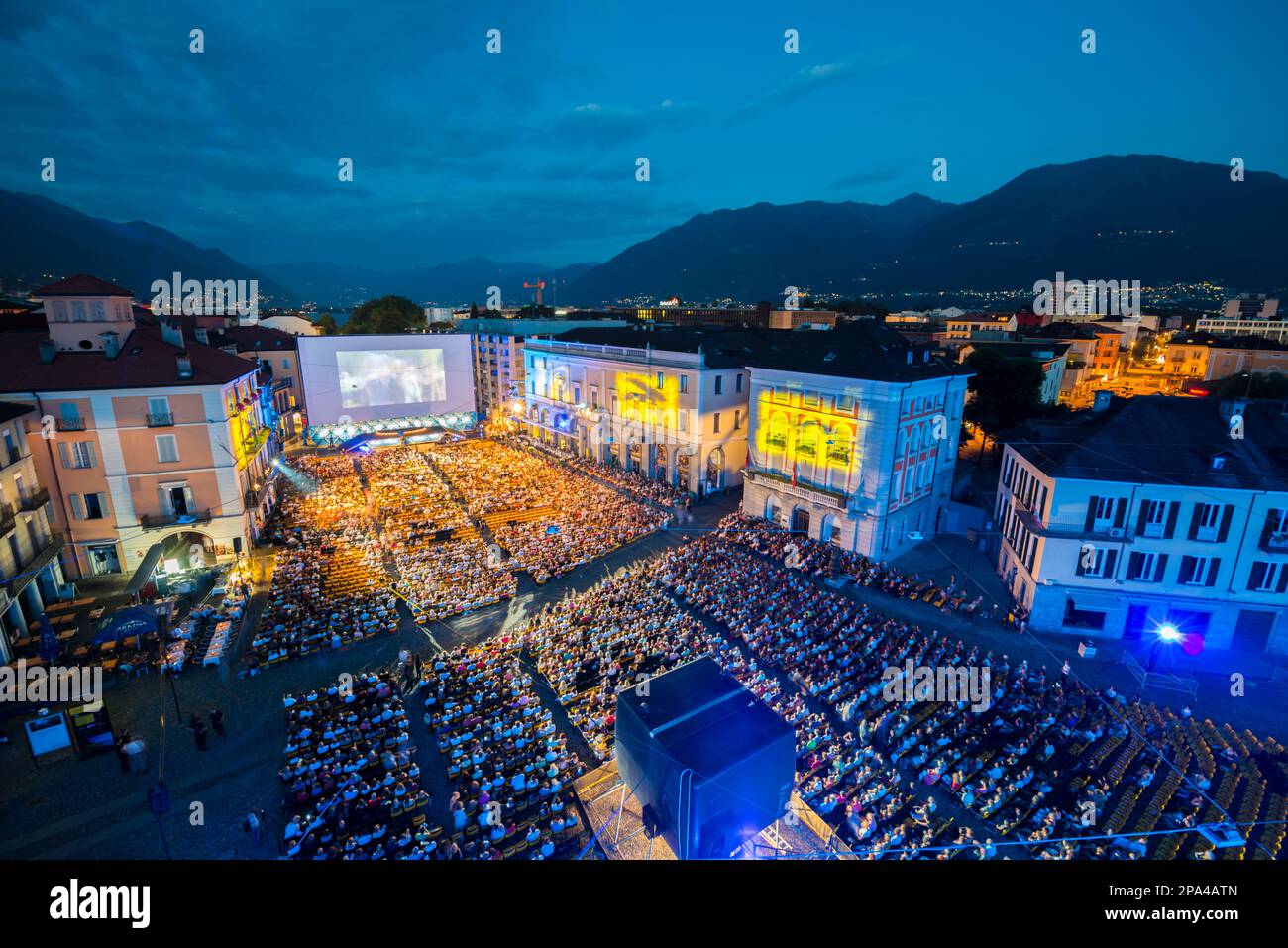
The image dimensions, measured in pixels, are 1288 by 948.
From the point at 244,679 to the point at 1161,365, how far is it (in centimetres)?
10504

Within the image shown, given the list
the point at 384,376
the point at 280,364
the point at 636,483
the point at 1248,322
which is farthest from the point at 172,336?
the point at 1248,322

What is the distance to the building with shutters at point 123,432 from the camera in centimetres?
3041

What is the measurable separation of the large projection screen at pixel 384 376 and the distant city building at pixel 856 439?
39.5m

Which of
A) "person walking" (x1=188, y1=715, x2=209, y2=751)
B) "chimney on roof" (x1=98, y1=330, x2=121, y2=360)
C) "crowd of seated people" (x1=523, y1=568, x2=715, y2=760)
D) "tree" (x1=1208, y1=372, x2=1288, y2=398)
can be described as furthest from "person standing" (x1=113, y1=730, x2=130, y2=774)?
"tree" (x1=1208, y1=372, x2=1288, y2=398)

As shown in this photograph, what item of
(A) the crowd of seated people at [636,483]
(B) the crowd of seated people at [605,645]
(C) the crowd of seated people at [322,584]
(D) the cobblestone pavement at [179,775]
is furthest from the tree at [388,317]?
(B) the crowd of seated people at [605,645]

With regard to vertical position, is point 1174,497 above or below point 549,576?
above

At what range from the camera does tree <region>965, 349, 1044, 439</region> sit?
167ft

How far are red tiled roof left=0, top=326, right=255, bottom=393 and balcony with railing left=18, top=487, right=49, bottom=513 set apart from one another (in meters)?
5.18

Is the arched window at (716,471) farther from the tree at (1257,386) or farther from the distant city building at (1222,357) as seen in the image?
the distant city building at (1222,357)

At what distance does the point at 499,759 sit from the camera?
19.5 metres

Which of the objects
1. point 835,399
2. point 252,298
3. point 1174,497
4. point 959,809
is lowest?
point 959,809
